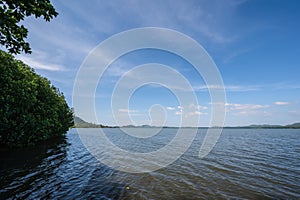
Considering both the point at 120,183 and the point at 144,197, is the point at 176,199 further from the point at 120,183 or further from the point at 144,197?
the point at 120,183

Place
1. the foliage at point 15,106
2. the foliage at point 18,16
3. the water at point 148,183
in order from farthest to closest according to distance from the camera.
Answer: the foliage at point 15,106
the water at point 148,183
the foliage at point 18,16

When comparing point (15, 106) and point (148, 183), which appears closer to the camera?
point (148, 183)

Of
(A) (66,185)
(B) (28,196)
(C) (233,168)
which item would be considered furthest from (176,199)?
(C) (233,168)

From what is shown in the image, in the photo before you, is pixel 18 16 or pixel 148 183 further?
pixel 148 183

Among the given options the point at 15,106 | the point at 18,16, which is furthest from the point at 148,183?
the point at 15,106

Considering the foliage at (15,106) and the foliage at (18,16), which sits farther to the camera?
the foliage at (15,106)

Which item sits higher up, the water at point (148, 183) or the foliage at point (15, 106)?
the foliage at point (15, 106)

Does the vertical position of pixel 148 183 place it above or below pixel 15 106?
below

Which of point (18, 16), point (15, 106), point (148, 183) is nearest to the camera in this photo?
point (18, 16)

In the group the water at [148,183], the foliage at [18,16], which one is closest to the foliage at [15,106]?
the water at [148,183]

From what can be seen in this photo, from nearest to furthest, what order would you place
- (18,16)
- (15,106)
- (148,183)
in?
(18,16) < (148,183) < (15,106)

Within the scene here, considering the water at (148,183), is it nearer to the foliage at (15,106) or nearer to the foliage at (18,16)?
the foliage at (15,106)

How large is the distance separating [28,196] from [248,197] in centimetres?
1464

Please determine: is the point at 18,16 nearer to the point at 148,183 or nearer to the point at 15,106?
the point at 148,183
